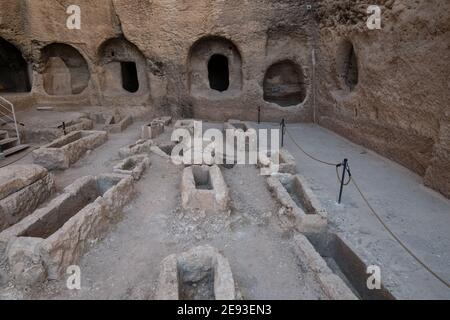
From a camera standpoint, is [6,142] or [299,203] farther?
[6,142]

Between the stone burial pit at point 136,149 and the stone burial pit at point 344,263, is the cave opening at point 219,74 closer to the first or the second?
the stone burial pit at point 136,149

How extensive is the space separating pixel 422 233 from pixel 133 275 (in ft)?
13.6

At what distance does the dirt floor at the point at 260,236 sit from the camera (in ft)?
11.6

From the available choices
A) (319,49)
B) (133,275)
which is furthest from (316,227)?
(319,49)

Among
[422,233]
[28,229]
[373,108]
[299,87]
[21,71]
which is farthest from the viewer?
[21,71]

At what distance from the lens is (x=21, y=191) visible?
5016mm

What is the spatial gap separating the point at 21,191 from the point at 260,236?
161 inches

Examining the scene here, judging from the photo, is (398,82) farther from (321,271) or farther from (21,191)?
(21,191)

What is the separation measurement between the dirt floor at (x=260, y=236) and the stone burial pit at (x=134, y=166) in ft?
0.65

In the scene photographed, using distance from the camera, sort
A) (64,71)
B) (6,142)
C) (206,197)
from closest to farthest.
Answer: (206,197) → (6,142) → (64,71)

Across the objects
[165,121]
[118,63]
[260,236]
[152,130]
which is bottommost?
[260,236]

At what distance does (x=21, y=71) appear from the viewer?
522 inches

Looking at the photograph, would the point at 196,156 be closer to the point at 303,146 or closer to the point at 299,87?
the point at 303,146

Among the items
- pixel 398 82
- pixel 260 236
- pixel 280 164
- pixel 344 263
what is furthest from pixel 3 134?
pixel 398 82
